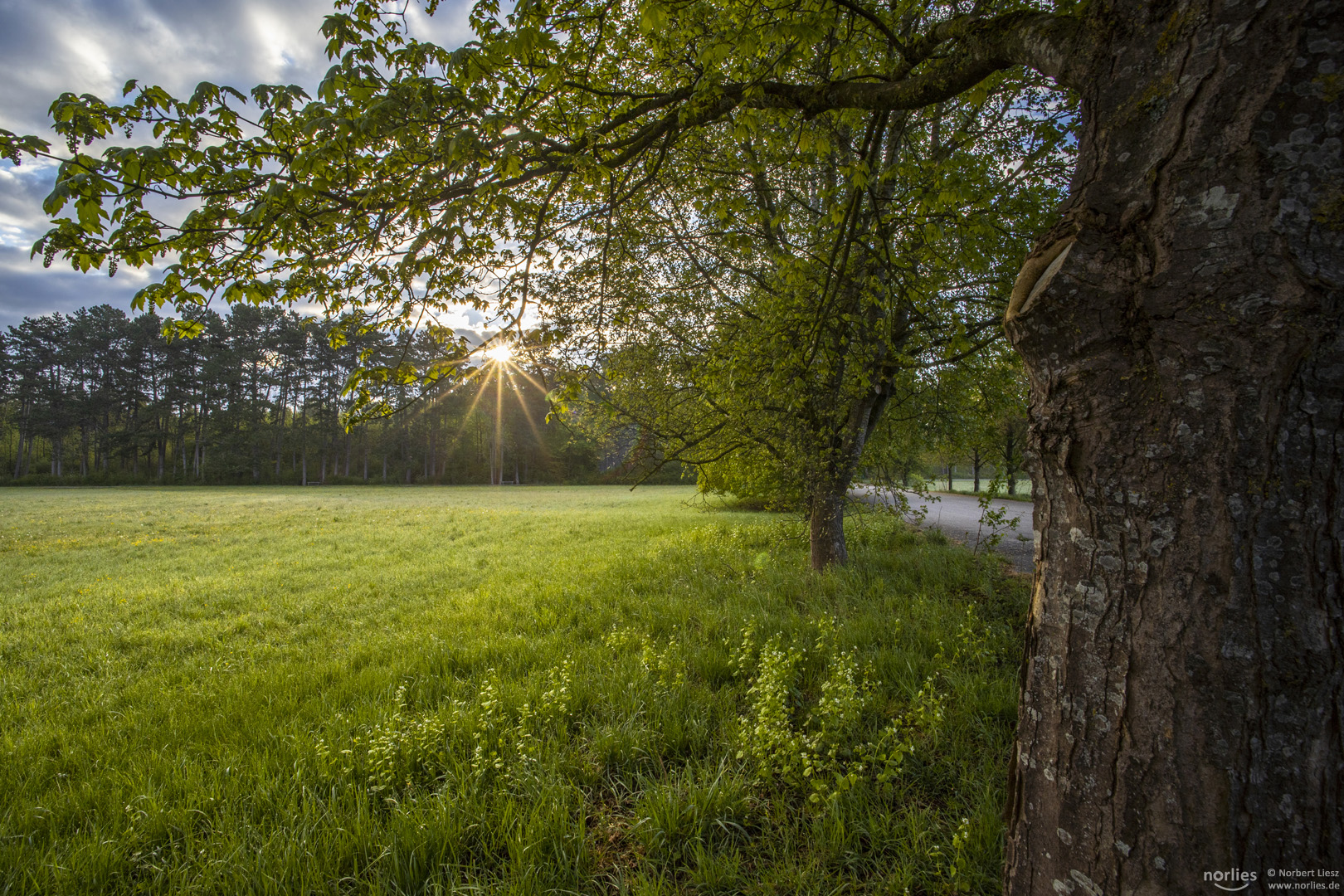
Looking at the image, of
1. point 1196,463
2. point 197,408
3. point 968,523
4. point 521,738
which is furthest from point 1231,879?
point 197,408

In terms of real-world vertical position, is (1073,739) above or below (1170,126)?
below

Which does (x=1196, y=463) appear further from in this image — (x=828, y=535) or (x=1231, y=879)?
(x=828, y=535)

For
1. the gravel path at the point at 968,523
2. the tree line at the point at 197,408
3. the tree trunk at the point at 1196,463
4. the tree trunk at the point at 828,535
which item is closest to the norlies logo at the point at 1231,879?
the tree trunk at the point at 1196,463

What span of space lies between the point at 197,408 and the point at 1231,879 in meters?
64.2

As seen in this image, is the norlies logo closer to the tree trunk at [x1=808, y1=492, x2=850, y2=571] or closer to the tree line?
the tree trunk at [x1=808, y1=492, x2=850, y2=571]

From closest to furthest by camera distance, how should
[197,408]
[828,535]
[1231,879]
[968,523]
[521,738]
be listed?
1. [1231,879]
2. [521,738]
3. [828,535]
4. [968,523]
5. [197,408]

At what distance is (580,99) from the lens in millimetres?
2977

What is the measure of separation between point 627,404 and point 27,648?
265 inches

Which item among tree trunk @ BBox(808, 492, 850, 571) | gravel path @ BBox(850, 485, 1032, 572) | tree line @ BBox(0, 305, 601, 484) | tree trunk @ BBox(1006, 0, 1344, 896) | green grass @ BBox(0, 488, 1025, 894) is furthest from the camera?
tree line @ BBox(0, 305, 601, 484)

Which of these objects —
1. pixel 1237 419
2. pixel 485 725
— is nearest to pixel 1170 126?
pixel 1237 419

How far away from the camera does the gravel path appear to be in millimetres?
7559

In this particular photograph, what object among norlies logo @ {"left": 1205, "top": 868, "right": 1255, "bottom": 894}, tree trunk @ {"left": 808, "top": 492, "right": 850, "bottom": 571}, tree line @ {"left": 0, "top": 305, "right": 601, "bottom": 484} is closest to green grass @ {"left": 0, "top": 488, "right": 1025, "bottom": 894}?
tree trunk @ {"left": 808, "top": 492, "right": 850, "bottom": 571}

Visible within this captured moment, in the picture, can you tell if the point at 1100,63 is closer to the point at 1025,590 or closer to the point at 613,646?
the point at 613,646

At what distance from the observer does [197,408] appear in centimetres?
4638
